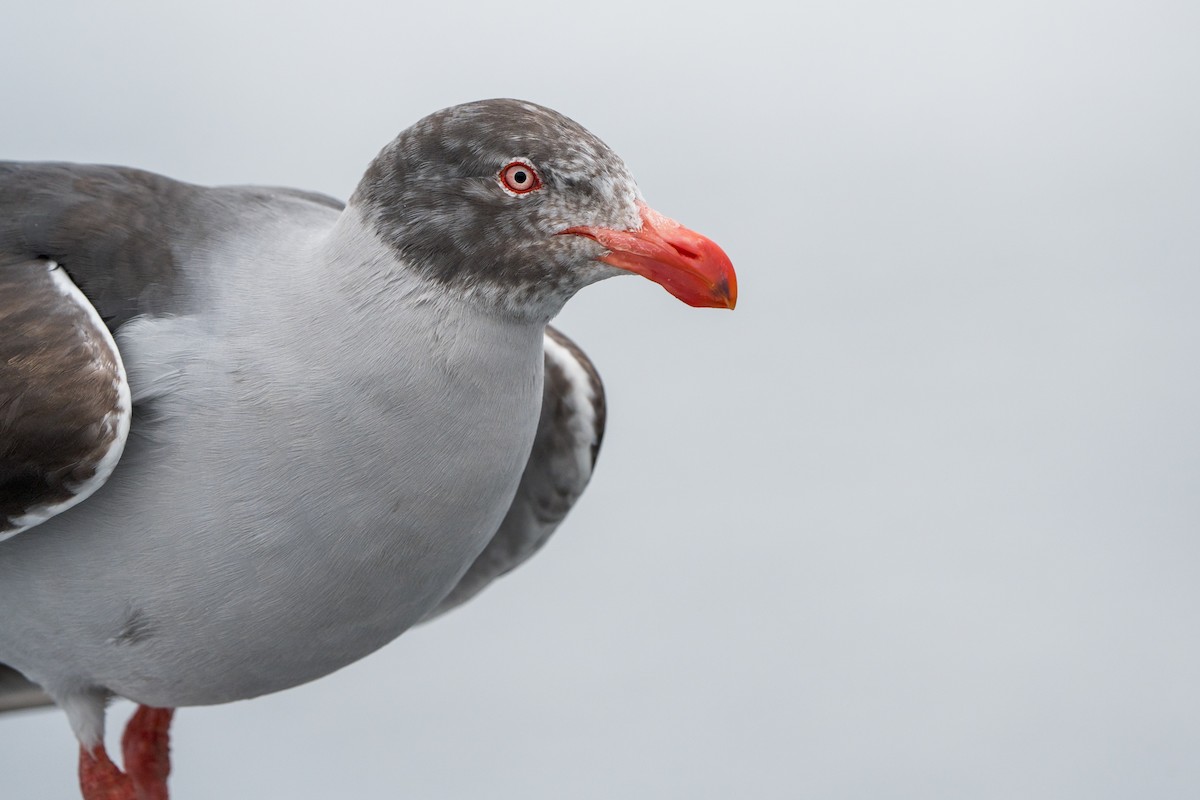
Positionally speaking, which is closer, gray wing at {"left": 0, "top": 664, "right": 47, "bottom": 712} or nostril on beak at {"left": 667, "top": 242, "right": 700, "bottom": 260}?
nostril on beak at {"left": 667, "top": 242, "right": 700, "bottom": 260}

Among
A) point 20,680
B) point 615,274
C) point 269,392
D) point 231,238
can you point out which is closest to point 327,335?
point 269,392

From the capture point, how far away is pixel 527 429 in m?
2.08

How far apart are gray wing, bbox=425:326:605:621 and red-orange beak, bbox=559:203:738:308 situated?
0.65m

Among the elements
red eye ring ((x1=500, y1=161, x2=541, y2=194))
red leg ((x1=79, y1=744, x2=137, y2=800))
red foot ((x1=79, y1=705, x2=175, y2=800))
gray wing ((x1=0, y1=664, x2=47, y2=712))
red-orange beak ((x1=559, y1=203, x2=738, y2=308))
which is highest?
red eye ring ((x1=500, y1=161, x2=541, y2=194))

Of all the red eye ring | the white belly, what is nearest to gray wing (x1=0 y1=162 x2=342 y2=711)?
the white belly

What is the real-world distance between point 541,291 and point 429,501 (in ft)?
1.11

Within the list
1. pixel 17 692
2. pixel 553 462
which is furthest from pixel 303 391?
pixel 17 692

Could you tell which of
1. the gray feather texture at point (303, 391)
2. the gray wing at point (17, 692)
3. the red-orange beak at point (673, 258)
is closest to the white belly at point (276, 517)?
the gray feather texture at point (303, 391)

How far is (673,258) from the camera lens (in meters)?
1.85

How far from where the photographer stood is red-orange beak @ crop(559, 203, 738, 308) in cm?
185

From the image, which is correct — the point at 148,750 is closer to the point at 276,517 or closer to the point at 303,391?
the point at 276,517

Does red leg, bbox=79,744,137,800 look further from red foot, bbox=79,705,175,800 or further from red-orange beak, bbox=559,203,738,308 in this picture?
red-orange beak, bbox=559,203,738,308

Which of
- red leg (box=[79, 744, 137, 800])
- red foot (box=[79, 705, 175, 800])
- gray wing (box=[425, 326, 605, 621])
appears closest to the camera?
red leg (box=[79, 744, 137, 800])

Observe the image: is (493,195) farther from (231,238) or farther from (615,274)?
(231,238)
